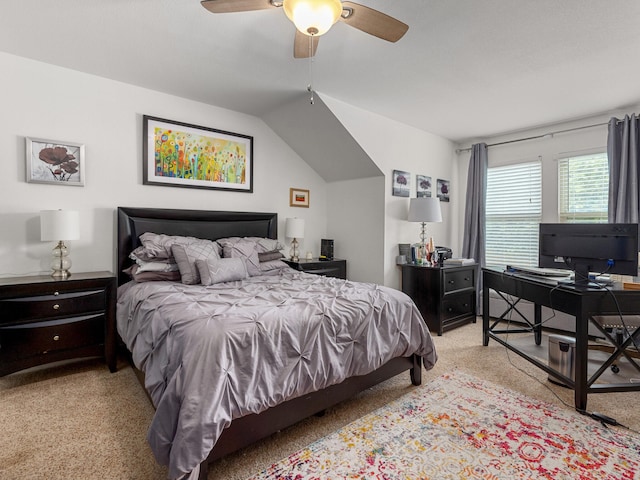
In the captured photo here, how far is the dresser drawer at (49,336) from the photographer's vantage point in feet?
7.70

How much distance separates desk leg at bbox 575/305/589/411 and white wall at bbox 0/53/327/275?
3.38 m

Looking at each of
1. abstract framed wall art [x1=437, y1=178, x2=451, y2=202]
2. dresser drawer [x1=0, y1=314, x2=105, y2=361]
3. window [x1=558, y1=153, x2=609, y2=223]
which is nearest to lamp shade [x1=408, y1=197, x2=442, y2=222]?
abstract framed wall art [x1=437, y1=178, x2=451, y2=202]

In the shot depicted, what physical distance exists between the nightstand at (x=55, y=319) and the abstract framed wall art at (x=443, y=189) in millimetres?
4195

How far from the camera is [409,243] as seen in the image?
4422 millimetres

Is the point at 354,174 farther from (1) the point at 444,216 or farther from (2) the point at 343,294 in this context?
(2) the point at 343,294

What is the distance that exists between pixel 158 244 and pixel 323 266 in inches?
74.2

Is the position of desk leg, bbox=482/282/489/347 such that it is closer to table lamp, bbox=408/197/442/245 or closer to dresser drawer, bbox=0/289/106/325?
table lamp, bbox=408/197/442/245

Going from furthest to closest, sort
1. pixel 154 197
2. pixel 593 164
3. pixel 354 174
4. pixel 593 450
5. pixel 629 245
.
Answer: pixel 354 174 → pixel 593 164 → pixel 154 197 → pixel 629 245 → pixel 593 450

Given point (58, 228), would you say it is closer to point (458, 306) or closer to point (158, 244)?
point (158, 244)

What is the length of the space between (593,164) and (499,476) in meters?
3.84

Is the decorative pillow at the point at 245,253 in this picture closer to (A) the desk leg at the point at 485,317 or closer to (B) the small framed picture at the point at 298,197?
(B) the small framed picture at the point at 298,197

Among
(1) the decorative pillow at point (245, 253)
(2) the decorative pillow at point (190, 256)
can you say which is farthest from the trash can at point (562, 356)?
(2) the decorative pillow at point (190, 256)

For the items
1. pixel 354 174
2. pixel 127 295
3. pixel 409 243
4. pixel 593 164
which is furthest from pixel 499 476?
pixel 593 164

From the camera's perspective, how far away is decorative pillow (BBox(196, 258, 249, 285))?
2.72 m
